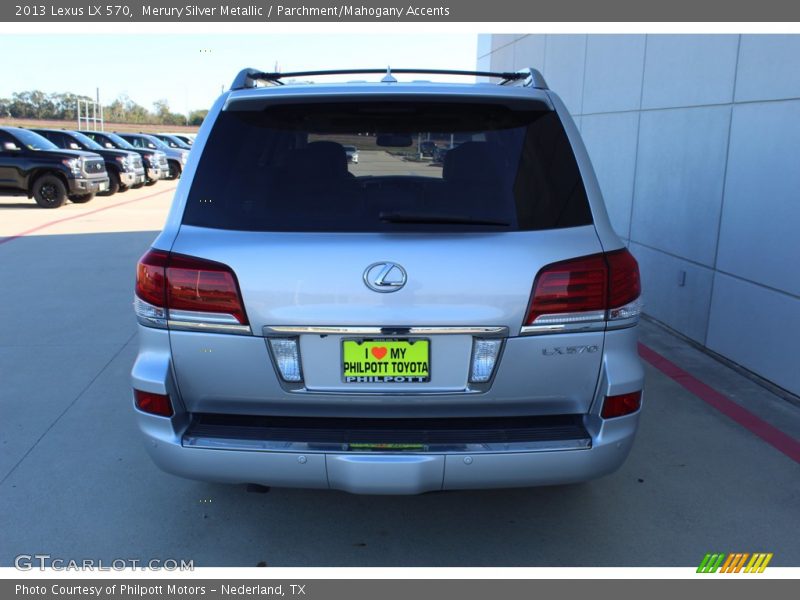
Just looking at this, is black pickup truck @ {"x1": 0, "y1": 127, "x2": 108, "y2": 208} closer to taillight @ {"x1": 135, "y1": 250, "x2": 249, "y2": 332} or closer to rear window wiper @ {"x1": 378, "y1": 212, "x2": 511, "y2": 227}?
taillight @ {"x1": 135, "y1": 250, "x2": 249, "y2": 332}

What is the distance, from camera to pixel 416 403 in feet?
8.60

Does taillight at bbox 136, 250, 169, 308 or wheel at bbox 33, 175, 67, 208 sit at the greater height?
taillight at bbox 136, 250, 169, 308

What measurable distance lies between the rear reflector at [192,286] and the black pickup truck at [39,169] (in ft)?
51.4

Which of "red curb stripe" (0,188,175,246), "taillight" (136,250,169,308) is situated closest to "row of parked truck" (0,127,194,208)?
"red curb stripe" (0,188,175,246)

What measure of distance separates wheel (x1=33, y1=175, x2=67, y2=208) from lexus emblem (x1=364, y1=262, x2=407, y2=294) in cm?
1626

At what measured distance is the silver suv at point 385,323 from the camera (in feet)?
8.27

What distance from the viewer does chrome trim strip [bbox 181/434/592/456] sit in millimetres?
2539

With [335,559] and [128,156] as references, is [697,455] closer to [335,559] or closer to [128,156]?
[335,559]

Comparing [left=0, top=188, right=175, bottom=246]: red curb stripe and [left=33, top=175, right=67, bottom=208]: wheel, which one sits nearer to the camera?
[left=0, top=188, right=175, bottom=246]: red curb stripe

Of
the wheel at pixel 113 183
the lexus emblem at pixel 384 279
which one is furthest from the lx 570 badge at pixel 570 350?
the wheel at pixel 113 183

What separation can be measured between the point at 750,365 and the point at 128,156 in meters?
18.8

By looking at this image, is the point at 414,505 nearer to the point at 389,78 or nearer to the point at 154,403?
the point at 154,403

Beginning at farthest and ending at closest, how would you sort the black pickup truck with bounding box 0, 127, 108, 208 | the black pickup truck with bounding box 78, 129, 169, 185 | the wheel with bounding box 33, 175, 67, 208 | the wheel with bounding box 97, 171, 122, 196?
the black pickup truck with bounding box 78, 129, 169, 185 → the wheel with bounding box 97, 171, 122, 196 → the wheel with bounding box 33, 175, 67, 208 → the black pickup truck with bounding box 0, 127, 108, 208

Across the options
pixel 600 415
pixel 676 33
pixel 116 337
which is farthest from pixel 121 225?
pixel 600 415
